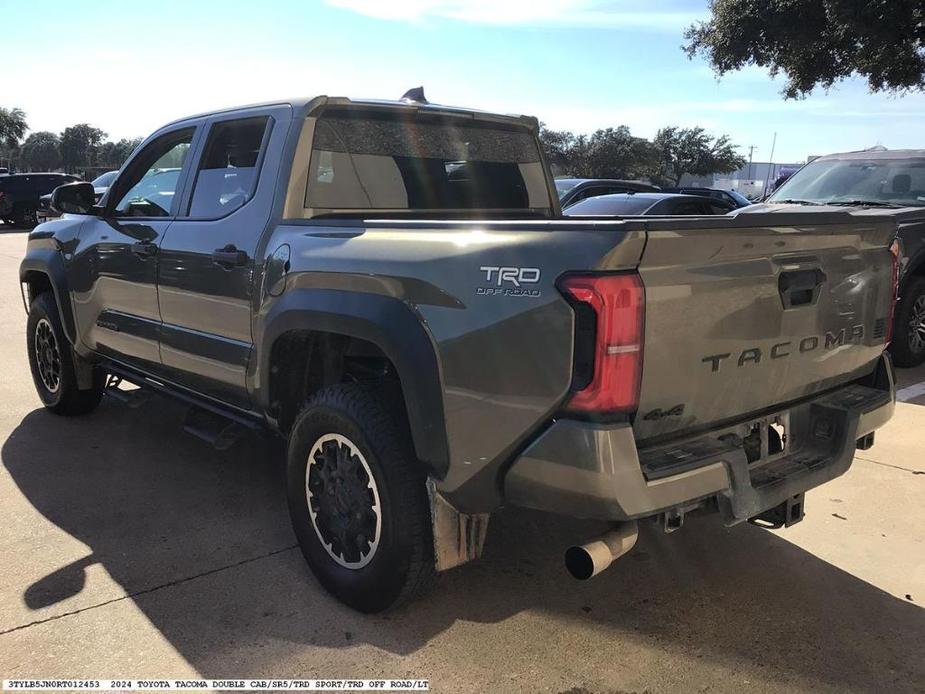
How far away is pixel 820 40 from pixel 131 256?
44.6ft

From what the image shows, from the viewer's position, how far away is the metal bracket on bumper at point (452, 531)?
2.72 meters

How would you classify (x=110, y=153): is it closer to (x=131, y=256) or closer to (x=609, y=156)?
(x=609, y=156)

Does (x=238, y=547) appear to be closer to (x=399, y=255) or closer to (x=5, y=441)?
(x=399, y=255)

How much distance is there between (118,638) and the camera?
2879mm

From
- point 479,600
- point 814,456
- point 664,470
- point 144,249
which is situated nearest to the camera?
point 664,470

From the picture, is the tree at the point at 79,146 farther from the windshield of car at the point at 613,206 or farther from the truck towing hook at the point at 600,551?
the truck towing hook at the point at 600,551

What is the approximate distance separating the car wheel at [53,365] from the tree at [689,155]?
64570 millimetres

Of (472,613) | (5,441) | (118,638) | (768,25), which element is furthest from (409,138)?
(768,25)

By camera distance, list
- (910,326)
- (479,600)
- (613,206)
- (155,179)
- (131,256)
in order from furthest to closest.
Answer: (613,206) → (910,326) → (155,179) → (131,256) → (479,600)

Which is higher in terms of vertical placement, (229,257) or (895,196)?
(229,257)

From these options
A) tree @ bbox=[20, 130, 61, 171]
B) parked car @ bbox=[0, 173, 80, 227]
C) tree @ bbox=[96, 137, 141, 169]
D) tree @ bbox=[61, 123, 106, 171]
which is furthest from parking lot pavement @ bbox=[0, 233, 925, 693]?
tree @ bbox=[20, 130, 61, 171]

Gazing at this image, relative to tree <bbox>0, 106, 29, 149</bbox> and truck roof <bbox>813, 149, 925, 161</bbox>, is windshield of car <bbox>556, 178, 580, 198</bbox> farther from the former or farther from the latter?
tree <bbox>0, 106, 29, 149</bbox>

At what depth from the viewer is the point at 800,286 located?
2.70 meters

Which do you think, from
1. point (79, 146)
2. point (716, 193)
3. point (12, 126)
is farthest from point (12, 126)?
point (716, 193)
